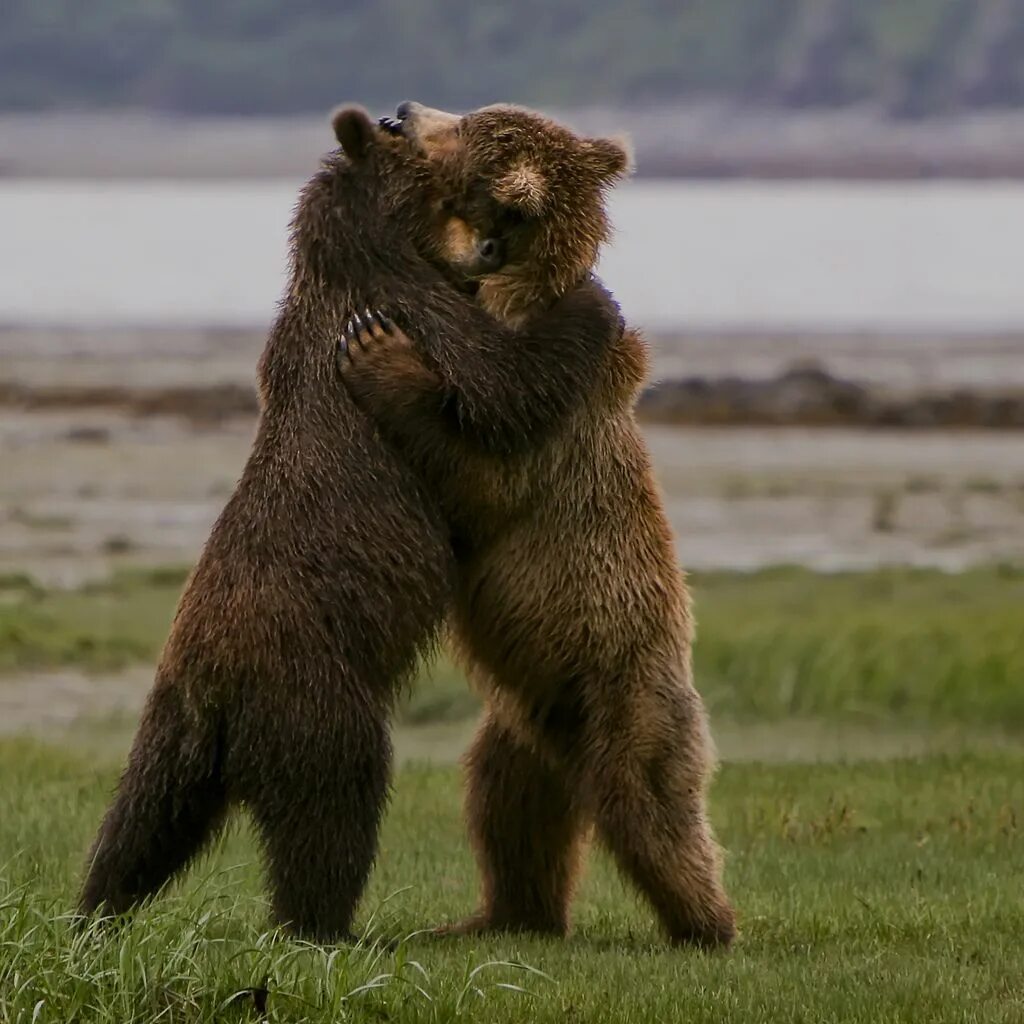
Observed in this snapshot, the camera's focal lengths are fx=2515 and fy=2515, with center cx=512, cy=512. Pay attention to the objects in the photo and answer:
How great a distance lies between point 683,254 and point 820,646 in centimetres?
4552

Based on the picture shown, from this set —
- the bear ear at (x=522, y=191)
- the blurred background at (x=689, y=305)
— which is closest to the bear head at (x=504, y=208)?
the bear ear at (x=522, y=191)

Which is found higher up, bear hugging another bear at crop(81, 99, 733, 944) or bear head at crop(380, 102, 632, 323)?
bear head at crop(380, 102, 632, 323)

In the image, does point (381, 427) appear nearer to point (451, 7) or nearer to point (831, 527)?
point (831, 527)

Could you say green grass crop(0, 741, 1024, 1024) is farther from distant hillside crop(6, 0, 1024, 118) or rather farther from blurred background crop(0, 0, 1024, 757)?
distant hillside crop(6, 0, 1024, 118)

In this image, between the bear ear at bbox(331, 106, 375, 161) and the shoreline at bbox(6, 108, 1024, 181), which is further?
the shoreline at bbox(6, 108, 1024, 181)

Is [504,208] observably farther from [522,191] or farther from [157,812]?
[157,812]

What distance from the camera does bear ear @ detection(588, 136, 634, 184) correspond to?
6.97m

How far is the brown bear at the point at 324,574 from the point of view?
20.5 feet

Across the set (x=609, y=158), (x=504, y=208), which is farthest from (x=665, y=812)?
(x=609, y=158)

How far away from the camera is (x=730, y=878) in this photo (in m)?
8.11

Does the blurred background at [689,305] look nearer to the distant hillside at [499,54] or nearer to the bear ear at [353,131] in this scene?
the distant hillside at [499,54]

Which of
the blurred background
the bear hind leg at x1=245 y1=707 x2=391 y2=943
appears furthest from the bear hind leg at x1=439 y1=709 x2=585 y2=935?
the blurred background

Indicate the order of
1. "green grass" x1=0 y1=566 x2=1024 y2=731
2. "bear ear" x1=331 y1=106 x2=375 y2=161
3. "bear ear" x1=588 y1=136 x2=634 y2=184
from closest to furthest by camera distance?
"bear ear" x1=331 y1=106 x2=375 y2=161 < "bear ear" x1=588 y1=136 x2=634 y2=184 < "green grass" x1=0 y1=566 x2=1024 y2=731

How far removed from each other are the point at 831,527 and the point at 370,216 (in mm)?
13422
